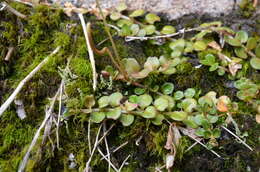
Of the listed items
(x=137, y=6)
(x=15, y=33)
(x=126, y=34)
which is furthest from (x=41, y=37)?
(x=137, y=6)

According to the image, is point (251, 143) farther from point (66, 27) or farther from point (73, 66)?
point (66, 27)

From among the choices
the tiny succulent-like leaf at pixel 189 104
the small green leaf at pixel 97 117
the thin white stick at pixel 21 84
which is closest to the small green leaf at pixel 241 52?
the tiny succulent-like leaf at pixel 189 104

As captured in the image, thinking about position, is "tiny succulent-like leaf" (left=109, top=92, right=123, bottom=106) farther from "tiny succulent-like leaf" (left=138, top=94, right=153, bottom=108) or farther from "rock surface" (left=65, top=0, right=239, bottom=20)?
"rock surface" (left=65, top=0, right=239, bottom=20)

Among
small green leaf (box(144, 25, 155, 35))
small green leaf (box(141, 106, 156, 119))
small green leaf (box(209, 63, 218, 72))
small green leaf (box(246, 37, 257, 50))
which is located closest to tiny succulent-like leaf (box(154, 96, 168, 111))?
small green leaf (box(141, 106, 156, 119))

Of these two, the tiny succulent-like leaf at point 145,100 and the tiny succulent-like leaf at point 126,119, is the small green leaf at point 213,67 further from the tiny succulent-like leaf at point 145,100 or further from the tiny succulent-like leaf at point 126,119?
the tiny succulent-like leaf at point 126,119

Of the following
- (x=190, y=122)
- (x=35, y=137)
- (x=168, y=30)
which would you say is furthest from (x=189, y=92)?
(x=35, y=137)
